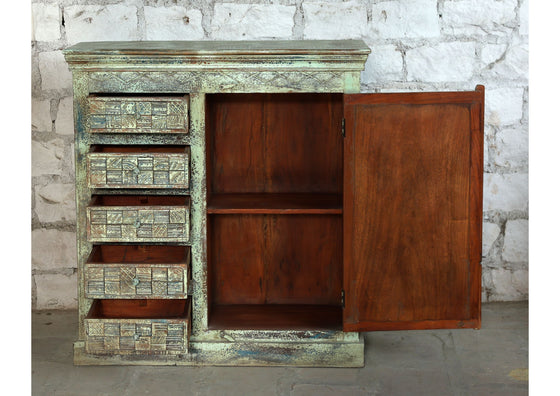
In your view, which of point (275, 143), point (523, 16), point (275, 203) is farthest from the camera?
point (523, 16)

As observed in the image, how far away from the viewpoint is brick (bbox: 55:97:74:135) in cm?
385

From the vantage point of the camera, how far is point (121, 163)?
312 cm

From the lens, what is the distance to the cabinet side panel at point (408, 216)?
3000mm

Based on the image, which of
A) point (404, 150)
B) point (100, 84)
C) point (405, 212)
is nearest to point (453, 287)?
point (405, 212)

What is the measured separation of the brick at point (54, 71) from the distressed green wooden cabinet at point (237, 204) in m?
0.59

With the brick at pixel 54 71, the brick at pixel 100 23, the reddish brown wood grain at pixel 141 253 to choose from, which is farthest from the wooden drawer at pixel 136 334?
the brick at pixel 100 23

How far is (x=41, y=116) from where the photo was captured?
387cm

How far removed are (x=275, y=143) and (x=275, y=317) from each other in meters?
0.85

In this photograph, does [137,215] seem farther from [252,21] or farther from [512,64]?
[512,64]

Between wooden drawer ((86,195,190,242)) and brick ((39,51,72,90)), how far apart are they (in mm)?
938

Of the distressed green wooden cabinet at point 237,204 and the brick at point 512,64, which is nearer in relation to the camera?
the distressed green wooden cabinet at point 237,204

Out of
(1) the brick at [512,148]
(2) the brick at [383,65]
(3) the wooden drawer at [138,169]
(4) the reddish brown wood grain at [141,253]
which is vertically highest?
(2) the brick at [383,65]

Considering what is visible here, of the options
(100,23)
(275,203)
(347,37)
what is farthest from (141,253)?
(347,37)

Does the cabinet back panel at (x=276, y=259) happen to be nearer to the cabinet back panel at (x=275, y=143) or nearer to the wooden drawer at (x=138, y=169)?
the cabinet back panel at (x=275, y=143)
